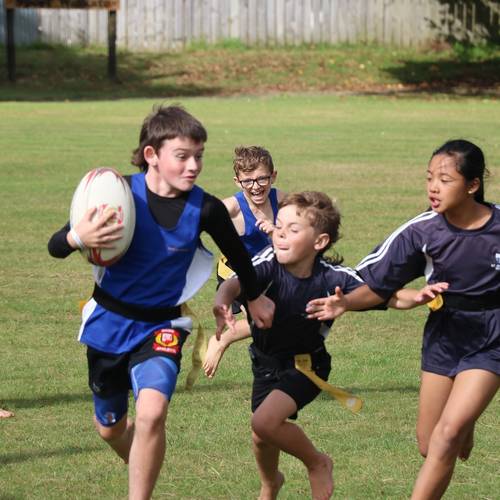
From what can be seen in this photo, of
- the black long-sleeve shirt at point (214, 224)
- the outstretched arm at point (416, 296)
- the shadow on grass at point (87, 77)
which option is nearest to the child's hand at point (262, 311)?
the black long-sleeve shirt at point (214, 224)

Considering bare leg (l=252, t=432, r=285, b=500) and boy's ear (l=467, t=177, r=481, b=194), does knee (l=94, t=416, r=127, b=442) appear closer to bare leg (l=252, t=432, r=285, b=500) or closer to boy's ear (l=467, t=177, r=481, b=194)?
bare leg (l=252, t=432, r=285, b=500)

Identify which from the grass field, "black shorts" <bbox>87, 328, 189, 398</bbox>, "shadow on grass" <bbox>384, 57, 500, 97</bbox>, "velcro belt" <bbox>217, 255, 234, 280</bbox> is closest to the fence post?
"shadow on grass" <bbox>384, 57, 500, 97</bbox>

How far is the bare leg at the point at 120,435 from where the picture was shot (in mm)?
5633

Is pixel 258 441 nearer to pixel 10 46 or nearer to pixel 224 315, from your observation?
pixel 224 315

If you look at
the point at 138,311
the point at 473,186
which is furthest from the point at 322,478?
the point at 473,186

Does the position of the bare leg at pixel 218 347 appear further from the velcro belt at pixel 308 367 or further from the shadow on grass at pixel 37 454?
the velcro belt at pixel 308 367

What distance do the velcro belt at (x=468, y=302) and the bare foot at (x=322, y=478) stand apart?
35.6 inches

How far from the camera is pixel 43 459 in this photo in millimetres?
6156

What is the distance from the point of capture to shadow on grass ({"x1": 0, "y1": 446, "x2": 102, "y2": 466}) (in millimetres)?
6129

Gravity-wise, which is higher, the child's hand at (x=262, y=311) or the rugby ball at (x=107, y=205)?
the rugby ball at (x=107, y=205)

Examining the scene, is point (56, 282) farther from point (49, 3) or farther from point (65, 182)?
point (49, 3)

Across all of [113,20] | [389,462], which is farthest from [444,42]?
→ [389,462]

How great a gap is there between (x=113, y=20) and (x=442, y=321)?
27617mm

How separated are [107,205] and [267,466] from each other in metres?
1.48
